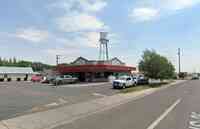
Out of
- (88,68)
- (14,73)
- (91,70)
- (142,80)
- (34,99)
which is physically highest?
(88,68)

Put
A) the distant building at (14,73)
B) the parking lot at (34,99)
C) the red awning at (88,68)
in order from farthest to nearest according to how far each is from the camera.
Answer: the distant building at (14,73) < the red awning at (88,68) < the parking lot at (34,99)

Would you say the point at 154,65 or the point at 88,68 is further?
the point at 88,68

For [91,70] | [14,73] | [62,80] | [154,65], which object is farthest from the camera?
[14,73]

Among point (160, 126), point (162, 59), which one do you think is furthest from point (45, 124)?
point (162, 59)

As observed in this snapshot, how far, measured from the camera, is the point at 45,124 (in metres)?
13.9

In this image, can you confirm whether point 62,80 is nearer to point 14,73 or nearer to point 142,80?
point 142,80

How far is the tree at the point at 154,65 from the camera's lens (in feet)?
208

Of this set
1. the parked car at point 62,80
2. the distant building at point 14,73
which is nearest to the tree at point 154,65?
the parked car at point 62,80

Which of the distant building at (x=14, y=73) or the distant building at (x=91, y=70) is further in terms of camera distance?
the distant building at (x=14, y=73)

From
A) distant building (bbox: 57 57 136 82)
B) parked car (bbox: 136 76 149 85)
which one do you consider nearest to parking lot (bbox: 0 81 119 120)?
parked car (bbox: 136 76 149 85)

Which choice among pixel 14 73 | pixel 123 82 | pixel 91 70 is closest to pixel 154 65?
pixel 91 70

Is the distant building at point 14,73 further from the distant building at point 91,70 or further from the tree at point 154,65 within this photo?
the tree at point 154,65

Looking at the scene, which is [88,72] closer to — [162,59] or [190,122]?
[162,59]

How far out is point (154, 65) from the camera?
2490 inches
